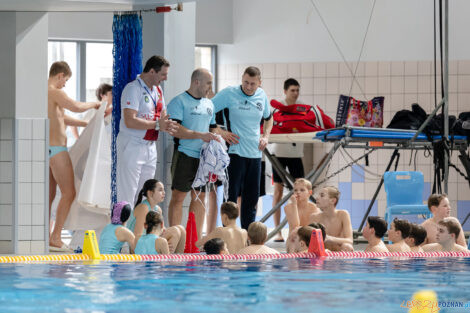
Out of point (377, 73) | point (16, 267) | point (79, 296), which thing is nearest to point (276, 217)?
point (377, 73)

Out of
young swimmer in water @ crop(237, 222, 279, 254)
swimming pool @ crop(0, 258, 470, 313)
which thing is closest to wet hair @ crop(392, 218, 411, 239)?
swimming pool @ crop(0, 258, 470, 313)

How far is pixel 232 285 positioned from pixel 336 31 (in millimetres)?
8789

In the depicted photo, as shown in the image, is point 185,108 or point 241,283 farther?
point 185,108

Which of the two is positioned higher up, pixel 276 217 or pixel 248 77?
pixel 248 77

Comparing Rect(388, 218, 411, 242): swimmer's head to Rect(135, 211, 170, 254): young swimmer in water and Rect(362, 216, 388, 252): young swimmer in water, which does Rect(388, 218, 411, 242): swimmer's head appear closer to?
Rect(362, 216, 388, 252): young swimmer in water

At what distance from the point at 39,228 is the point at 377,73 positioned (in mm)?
6420

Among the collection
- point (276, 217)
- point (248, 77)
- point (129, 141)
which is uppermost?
point (248, 77)

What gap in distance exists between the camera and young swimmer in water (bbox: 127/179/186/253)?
794cm

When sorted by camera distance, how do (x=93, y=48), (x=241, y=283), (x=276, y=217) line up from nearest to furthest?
(x=241, y=283) → (x=276, y=217) → (x=93, y=48)

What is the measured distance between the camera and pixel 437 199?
345 inches

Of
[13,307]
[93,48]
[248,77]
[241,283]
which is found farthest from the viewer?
[93,48]

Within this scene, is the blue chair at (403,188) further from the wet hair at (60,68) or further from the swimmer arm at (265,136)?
the wet hair at (60,68)

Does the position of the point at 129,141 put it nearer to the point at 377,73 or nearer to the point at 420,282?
the point at 420,282

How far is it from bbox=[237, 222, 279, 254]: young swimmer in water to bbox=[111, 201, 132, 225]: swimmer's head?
108 cm
